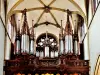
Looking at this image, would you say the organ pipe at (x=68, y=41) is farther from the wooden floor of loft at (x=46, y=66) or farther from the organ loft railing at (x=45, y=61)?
the wooden floor of loft at (x=46, y=66)

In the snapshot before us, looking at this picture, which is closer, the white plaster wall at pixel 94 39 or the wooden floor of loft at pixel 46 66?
the white plaster wall at pixel 94 39

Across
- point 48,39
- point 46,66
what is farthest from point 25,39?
point 48,39

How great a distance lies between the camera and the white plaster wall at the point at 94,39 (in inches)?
693

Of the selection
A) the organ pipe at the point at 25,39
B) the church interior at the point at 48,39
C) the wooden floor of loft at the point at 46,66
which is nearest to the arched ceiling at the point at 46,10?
the church interior at the point at 48,39

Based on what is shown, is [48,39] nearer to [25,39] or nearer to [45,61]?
[25,39]

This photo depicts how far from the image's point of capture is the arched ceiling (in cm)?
2170

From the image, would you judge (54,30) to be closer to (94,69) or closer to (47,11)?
(47,11)

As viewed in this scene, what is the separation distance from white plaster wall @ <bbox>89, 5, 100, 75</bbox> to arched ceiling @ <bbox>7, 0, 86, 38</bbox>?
2217 millimetres

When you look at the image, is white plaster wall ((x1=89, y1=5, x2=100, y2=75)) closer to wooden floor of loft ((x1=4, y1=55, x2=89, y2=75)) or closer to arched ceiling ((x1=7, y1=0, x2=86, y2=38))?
wooden floor of loft ((x1=4, y1=55, x2=89, y2=75))

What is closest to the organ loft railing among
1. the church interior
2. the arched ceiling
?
the church interior

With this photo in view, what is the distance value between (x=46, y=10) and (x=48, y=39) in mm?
3468

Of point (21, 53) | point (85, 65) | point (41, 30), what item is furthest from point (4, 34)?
point (41, 30)

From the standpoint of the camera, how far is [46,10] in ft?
78.3

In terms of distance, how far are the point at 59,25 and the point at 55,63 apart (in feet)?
19.5
